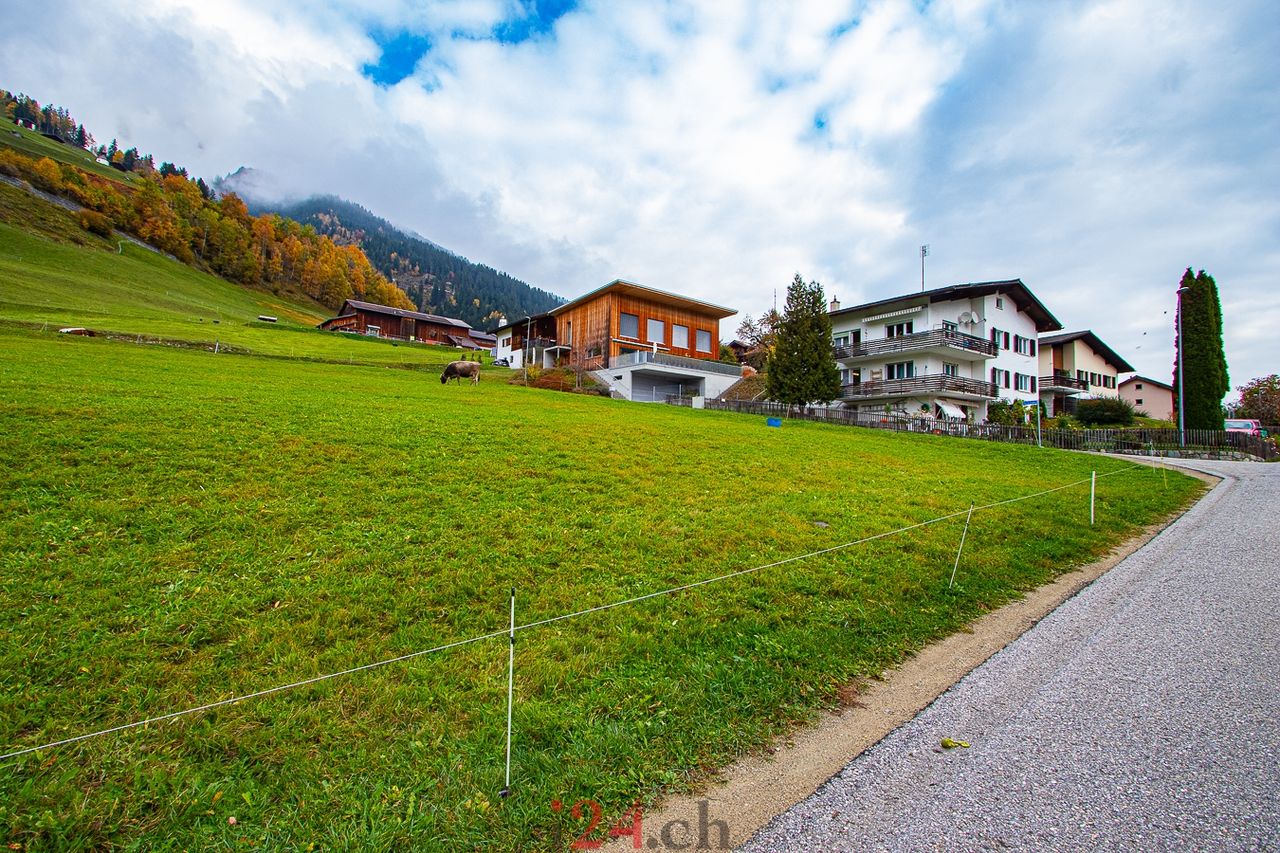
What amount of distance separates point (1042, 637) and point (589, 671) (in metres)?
4.70

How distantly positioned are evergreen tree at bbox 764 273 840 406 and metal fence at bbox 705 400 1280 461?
166 cm

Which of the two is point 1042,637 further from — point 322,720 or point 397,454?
point 397,454

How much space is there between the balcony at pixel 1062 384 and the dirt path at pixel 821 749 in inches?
2073

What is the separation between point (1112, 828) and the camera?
2.98m

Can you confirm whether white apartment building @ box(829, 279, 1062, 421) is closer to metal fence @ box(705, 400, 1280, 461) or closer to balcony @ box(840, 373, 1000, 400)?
balcony @ box(840, 373, 1000, 400)

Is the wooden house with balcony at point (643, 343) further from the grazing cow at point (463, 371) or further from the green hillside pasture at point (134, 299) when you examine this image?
the grazing cow at point (463, 371)

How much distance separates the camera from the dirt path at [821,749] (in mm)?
3143

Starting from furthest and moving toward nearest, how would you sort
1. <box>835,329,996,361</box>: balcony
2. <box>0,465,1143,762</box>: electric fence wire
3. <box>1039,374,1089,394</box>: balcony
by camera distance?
<box>1039,374,1089,394</box>: balcony < <box>835,329,996,361</box>: balcony < <box>0,465,1143,762</box>: electric fence wire

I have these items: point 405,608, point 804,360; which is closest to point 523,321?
point 804,360

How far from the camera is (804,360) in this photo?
33.7 m

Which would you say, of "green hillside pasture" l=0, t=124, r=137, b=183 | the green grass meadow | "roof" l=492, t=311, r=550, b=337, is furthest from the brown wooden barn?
"green hillside pasture" l=0, t=124, r=137, b=183

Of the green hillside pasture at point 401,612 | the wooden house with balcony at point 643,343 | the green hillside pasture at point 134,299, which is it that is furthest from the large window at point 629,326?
the green hillside pasture at point 401,612

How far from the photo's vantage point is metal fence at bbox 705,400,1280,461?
2841 cm

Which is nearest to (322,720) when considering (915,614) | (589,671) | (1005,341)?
(589,671)
